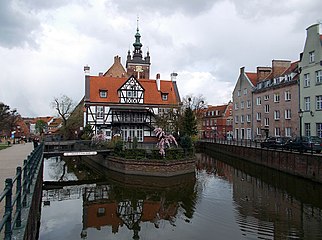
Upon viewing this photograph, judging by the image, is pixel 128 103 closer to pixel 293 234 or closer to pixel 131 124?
pixel 131 124

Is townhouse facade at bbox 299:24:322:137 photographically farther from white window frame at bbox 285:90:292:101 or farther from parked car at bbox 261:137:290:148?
parked car at bbox 261:137:290:148

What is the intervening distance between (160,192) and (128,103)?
24499 mm

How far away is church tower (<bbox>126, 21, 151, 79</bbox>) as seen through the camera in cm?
6988

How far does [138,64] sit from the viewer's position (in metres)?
70.9

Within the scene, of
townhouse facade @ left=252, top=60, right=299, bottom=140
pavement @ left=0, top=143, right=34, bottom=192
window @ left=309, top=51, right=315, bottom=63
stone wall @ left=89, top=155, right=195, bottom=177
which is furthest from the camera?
townhouse facade @ left=252, top=60, right=299, bottom=140

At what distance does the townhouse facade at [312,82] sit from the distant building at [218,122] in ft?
108

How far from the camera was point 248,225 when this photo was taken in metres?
12.2

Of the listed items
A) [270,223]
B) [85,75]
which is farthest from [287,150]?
[85,75]

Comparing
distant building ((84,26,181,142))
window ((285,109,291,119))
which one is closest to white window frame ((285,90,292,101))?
window ((285,109,291,119))

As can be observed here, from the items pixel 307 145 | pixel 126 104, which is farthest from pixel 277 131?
pixel 126 104

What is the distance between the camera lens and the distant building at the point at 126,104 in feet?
131

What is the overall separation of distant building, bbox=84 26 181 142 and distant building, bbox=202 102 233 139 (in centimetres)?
2843

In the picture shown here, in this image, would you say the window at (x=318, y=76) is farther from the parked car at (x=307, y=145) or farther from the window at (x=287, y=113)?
the parked car at (x=307, y=145)

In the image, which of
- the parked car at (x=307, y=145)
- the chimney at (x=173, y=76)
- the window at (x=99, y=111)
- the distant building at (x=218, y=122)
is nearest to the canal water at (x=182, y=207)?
the parked car at (x=307, y=145)
